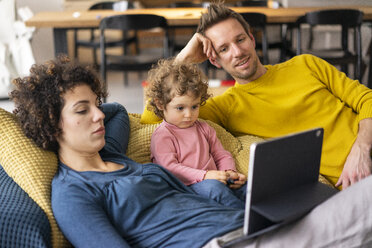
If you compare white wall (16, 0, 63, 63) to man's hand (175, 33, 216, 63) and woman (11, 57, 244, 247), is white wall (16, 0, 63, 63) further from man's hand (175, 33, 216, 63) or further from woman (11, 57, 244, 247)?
woman (11, 57, 244, 247)

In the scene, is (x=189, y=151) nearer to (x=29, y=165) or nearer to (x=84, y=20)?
(x=29, y=165)

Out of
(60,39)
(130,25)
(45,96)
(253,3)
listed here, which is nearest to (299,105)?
(45,96)

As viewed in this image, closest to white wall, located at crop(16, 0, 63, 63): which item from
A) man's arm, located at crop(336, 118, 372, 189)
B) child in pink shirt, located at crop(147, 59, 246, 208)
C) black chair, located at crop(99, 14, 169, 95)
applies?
black chair, located at crop(99, 14, 169, 95)

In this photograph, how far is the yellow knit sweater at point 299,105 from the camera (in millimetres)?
1637

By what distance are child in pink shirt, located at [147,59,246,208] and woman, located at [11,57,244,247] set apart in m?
0.13

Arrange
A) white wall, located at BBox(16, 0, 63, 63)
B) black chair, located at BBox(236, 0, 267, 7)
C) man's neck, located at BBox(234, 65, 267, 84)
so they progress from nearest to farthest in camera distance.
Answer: man's neck, located at BBox(234, 65, 267, 84) → black chair, located at BBox(236, 0, 267, 7) → white wall, located at BBox(16, 0, 63, 63)

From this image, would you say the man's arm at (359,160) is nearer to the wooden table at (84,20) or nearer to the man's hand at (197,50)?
the man's hand at (197,50)

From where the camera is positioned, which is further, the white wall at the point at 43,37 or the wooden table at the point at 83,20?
the white wall at the point at 43,37

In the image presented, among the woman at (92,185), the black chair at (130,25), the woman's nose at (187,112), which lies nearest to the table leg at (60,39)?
the black chair at (130,25)

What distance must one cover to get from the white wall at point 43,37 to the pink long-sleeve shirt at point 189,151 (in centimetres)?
482

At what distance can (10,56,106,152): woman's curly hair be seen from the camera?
1157mm

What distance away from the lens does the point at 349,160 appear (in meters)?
1.51

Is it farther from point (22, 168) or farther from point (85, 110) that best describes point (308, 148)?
point (22, 168)

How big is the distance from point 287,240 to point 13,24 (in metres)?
4.05
